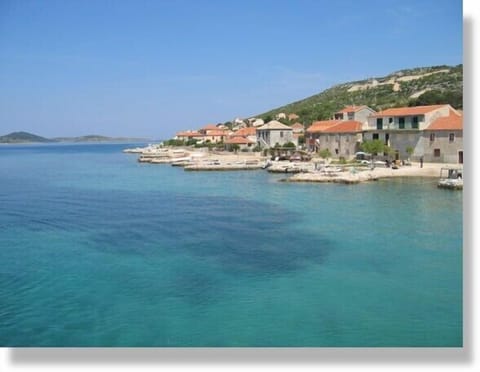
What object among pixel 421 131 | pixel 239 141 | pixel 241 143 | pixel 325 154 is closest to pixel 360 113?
pixel 325 154

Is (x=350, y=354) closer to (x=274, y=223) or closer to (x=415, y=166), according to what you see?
(x=274, y=223)

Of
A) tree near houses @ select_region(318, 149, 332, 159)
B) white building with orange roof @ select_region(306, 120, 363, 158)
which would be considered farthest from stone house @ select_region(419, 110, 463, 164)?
tree near houses @ select_region(318, 149, 332, 159)

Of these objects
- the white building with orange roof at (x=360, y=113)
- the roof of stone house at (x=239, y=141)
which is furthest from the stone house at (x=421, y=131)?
the roof of stone house at (x=239, y=141)

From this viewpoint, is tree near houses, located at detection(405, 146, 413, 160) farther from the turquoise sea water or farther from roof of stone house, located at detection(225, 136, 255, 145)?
roof of stone house, located at detection(225, 136, 255, 145)

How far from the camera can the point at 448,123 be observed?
22.0 m

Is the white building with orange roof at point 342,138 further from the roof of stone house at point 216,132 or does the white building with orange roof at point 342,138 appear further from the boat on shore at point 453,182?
the roof of stone house at point 216,132

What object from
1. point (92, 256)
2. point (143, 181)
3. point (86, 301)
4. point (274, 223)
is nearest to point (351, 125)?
point (143, 181)

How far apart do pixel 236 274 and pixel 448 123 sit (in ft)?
56.2

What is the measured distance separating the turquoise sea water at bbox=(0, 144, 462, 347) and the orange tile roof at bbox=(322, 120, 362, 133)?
11824 millimetres

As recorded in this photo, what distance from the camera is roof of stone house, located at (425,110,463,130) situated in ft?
70.4

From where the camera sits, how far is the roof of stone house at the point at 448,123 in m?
21.5

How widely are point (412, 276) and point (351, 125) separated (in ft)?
67.8

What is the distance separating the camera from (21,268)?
8.60 metres

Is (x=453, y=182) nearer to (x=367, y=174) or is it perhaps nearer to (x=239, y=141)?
(x=367, y=174)
